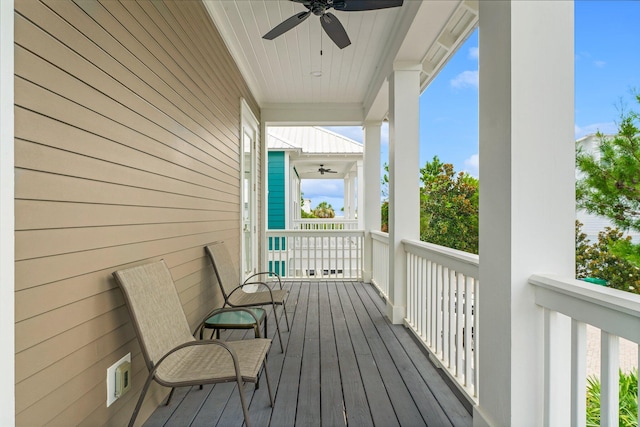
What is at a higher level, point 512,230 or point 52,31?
point 52,31

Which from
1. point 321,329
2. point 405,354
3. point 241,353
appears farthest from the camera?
point 321,329

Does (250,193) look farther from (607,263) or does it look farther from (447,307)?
(607,263)

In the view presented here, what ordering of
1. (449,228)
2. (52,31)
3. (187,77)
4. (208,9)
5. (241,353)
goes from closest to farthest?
(52,31), (241,353), (187,77), (208,9), (449,228)

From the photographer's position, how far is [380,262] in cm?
545

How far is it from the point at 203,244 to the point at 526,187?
2.51 metres

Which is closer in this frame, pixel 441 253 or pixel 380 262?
pixel 441 253

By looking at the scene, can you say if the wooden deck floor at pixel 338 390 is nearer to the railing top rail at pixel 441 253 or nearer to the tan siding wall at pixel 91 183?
the tan siding wall at pixel 91 183

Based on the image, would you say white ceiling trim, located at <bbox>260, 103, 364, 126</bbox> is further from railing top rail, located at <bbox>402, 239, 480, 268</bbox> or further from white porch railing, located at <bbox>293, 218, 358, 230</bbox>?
railing top rail, located at <bbox>402, 239, 480, 268</bbox>

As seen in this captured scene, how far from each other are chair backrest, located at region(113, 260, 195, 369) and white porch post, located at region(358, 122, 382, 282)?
166 inches

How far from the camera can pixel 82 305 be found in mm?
1513

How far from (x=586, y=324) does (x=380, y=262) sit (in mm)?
4167

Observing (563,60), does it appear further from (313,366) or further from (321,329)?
(321,329)

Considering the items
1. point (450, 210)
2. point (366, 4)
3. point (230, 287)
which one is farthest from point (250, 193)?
point (450, 210)

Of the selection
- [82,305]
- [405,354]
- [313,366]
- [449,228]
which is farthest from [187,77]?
[449,228]
